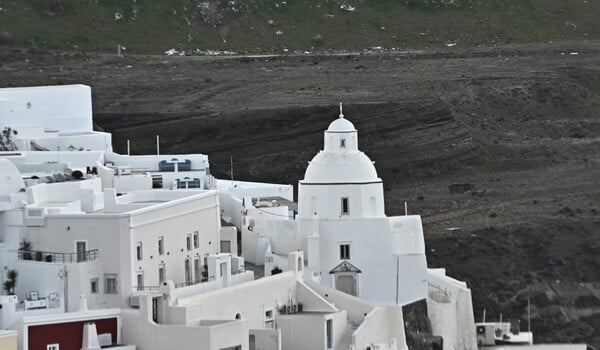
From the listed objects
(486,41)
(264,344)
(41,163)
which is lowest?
(264,344)

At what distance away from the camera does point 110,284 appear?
204 feet

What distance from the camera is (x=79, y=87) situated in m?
79.4

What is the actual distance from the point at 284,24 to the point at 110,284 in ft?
245

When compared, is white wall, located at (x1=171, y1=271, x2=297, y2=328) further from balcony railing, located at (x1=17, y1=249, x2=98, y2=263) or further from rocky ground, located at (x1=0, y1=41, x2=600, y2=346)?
rocky ground, located at (x1=0, y1=41, x2=600, y2=346)

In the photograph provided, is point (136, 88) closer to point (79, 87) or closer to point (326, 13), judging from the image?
point (326, 13)

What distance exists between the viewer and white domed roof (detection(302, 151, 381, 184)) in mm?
72375

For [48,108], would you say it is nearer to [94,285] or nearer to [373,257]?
[373,257]

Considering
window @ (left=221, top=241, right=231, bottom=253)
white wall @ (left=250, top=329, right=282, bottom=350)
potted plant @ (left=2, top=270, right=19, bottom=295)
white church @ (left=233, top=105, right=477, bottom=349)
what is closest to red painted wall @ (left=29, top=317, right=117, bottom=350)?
potted plant @ (left=2, top=270, right=19, bottom=295)

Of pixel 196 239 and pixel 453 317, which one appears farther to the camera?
pixel 453 317

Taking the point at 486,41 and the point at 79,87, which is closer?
the point at 79,87

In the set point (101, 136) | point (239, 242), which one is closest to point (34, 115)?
point (101, 136)

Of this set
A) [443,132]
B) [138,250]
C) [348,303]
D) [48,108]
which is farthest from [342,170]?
[443,132]

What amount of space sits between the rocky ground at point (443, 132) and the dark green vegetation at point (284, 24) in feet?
15.1

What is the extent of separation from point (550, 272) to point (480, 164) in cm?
1497
